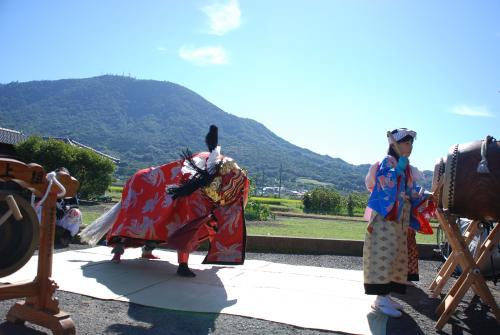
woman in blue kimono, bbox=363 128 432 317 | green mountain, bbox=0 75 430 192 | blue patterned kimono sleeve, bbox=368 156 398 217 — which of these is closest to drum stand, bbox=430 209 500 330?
woman in blue kimono, bbox=363 128 432 317

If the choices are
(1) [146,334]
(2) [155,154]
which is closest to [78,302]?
(1) [146,334]

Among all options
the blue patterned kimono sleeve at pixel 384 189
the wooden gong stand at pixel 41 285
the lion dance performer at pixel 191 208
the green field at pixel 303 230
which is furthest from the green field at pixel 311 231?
the wooden gong stand at pixel 41 285

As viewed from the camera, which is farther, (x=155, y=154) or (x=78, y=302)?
(x=155, y=154)

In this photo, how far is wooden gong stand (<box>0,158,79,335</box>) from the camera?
3025 millimetres

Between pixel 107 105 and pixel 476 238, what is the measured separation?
608 feet

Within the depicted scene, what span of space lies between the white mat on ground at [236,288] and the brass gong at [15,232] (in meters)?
1.10

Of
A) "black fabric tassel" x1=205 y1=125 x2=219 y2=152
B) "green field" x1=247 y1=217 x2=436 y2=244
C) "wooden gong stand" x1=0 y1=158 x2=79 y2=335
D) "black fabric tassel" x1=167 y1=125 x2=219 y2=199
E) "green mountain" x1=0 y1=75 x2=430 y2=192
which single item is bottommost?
"green field" x1=247 y1=217 x2=436 y2=244

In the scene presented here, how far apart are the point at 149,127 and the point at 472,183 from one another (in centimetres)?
16441

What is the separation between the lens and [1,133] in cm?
2716

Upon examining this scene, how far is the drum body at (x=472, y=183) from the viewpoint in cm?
356

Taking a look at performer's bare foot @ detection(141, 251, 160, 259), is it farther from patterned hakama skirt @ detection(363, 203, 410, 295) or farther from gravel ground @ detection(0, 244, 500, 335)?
patterned hakama skirt @ detection(363, 203, 410, 295)

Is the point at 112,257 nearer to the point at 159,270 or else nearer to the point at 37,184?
the point at 159,270

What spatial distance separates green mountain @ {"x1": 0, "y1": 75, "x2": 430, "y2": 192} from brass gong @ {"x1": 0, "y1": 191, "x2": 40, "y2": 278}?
102014 millimetres

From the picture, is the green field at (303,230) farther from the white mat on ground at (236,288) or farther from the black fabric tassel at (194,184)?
the black fabric tassel at (194,184)
